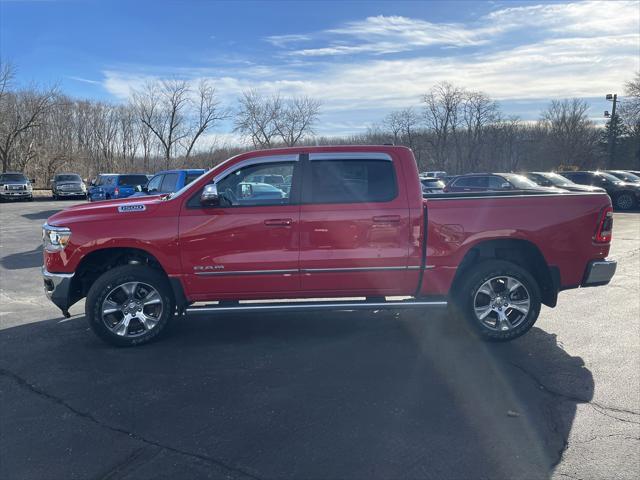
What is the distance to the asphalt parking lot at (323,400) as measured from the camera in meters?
2.97

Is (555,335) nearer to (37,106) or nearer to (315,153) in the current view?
(315,153)

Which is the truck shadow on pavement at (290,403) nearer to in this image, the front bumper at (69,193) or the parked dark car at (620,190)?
the parked dark car at (620,190)

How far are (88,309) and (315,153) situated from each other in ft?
9.32

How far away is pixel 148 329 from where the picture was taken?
495 centimetres

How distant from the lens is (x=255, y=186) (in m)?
4.97

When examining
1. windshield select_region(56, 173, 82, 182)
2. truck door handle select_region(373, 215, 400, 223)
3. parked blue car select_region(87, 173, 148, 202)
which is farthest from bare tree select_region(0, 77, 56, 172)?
truck door handle select_region(373, 215, 400, 223)

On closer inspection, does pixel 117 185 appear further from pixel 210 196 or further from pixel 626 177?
pixel 626 177

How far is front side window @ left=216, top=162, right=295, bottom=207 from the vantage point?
192 inches

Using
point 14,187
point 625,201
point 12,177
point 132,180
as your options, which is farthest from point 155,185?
point 12,177

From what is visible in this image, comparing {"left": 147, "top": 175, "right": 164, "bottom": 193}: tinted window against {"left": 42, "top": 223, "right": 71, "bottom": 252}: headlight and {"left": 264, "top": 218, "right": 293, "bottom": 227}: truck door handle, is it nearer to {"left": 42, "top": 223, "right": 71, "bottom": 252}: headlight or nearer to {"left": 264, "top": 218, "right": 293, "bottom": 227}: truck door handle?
{"left": 42, "top": 223, "right": 71, "bottom": 252}: headlight

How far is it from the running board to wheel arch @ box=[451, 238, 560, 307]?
1.68ft

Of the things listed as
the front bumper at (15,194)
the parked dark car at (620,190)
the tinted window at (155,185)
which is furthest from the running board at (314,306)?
the front bumper at (15,194)

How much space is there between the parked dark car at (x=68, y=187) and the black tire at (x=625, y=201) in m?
32.1

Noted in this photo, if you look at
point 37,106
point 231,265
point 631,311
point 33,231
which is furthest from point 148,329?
point 37,106
